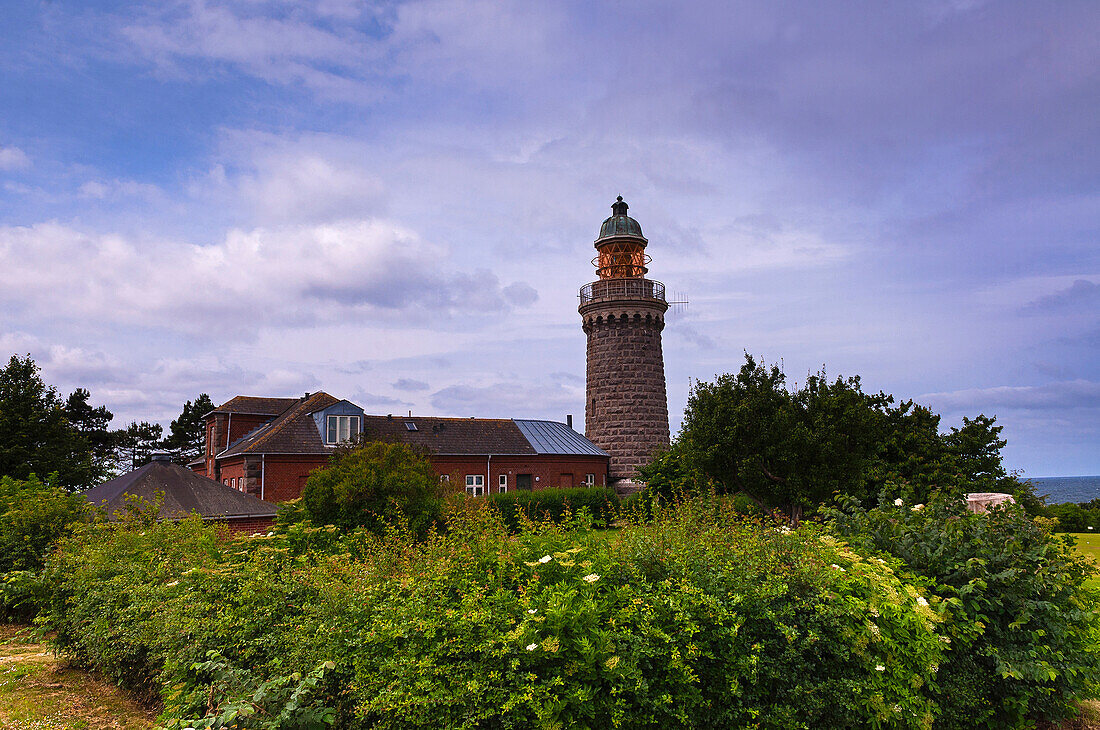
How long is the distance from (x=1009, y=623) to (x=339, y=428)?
3018 centimetres

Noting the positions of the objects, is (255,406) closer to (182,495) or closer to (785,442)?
(182,495)

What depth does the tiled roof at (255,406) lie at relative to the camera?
36.0 metres

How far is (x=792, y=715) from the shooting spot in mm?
4941

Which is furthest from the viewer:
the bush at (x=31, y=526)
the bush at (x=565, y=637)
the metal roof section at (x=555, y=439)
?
the metal roof section at (x=555, y=439)

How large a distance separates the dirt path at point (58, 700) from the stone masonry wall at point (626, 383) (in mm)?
28170

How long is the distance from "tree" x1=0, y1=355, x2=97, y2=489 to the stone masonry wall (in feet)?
76.8

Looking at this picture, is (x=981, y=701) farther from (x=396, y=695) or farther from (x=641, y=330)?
(x=641, y=330)

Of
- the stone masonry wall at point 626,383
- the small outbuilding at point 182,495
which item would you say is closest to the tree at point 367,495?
the small outbuilding at point 182,495

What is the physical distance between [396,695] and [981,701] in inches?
199

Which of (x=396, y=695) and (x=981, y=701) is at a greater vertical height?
(x=396, y=695)

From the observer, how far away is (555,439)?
37.8 meters

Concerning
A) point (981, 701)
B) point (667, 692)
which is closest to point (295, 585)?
point (667, 692)

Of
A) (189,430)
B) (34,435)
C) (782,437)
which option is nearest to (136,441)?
(189,430)

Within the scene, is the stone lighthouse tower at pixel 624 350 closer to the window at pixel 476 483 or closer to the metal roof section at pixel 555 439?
the metal roof section at pixel 555 439
